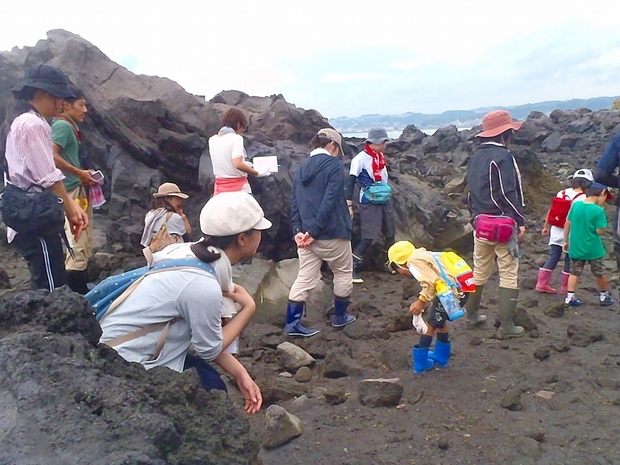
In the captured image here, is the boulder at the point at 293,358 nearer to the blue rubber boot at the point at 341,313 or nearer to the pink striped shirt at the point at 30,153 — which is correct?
the blue rubber boot at the point at 341,313

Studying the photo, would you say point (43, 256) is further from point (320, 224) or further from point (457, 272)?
point (457, 272)

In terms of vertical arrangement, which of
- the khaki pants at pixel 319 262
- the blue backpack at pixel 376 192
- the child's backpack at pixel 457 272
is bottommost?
the khaki pants at pixel 319 262

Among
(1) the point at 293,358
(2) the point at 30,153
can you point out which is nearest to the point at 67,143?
(2) the point at 30,153

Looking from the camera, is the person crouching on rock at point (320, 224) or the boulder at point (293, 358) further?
the person crouching on rock at point (320, 224)

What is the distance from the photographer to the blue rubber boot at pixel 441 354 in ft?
17.1

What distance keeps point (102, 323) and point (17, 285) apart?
534 cm

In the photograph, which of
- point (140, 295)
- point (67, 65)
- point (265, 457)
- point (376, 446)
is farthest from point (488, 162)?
point (67, 65)

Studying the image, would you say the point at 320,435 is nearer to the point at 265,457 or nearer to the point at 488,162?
the point at 265,457

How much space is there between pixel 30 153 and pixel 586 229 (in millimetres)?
5952

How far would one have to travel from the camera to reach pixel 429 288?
15.1ft

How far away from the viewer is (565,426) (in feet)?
13.6

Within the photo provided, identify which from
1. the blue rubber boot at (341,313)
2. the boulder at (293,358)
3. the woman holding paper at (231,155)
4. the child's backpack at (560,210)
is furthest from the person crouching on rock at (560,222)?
the woman holding paper at (231,155)

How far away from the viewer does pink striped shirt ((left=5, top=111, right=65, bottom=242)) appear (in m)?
4.16

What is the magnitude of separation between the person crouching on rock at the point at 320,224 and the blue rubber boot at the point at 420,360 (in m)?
1.48
